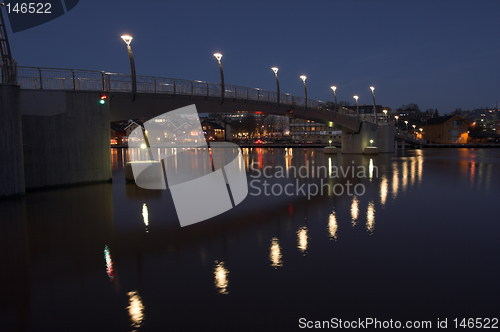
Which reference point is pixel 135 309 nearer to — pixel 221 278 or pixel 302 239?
pixel 221 278

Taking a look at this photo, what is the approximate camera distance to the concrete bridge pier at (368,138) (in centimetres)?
5341

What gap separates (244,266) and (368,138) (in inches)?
1935

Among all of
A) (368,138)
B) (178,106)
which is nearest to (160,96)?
(178,106)

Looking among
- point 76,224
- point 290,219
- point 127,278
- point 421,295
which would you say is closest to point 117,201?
point 76,224

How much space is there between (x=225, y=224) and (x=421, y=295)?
6.26 m

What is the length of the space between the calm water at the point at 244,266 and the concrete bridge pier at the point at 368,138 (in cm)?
3959

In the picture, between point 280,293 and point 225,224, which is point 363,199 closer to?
point 225,224

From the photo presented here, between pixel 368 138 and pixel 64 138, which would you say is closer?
pixel 64 138

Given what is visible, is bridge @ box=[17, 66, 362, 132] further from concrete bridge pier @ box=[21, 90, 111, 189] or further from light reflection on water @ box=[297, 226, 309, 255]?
light reflection on water @ box=[297, 226, 309, 255]

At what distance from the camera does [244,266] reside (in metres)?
7.90

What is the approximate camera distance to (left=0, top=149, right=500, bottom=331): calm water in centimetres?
592

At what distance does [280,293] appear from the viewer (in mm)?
6562

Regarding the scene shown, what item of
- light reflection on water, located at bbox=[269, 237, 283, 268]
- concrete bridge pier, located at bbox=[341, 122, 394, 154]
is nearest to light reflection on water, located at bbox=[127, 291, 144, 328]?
light reflection on water, located at bbox=[269, 237, 283, 268]

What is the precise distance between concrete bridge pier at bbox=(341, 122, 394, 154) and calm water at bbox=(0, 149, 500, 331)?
1559 inches
